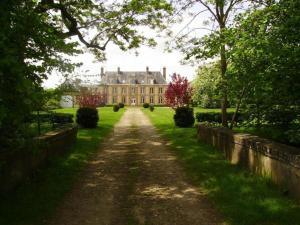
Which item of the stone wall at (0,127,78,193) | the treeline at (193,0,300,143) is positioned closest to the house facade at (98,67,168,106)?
the stone wall at (0,127,78,193)

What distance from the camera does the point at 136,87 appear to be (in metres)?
111

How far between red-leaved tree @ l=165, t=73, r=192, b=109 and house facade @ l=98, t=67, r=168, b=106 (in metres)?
83.6

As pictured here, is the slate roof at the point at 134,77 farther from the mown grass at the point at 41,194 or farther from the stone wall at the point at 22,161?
the stone wall at the point at 22,161

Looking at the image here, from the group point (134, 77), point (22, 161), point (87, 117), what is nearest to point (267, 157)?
point (22, 161)

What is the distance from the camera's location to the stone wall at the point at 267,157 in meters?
7.03

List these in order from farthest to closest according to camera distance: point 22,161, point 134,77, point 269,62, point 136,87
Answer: point 134,77, point 136,87, point 269,62, point 22,161

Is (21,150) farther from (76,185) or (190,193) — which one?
(190,193)

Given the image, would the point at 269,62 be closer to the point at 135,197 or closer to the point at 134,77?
the point at 135,197

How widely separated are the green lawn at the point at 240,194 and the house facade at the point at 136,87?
324 ft

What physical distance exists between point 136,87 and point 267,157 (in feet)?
339

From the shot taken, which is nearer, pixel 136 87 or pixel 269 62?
pixel 269 62

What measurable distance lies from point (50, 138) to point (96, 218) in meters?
5.34

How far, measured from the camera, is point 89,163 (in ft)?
39.1

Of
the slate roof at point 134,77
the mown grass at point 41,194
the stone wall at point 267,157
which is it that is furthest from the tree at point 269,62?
the slate roof at point 134,77
